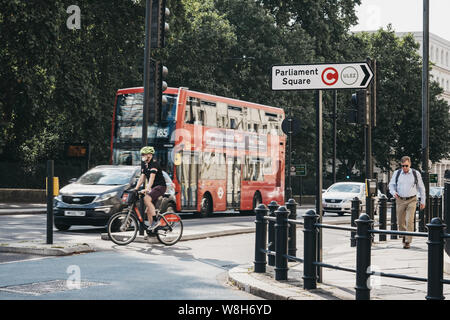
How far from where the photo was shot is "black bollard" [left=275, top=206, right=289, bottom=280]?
9.19 meters

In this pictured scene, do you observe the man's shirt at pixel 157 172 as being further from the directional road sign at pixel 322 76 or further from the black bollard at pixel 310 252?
the black bollard at pixel 310 252

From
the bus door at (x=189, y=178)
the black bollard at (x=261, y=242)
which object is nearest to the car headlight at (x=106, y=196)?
the bus door at (x=189, y=178)

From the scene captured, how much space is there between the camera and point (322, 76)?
912 cm

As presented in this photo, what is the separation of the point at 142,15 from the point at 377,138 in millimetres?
30795

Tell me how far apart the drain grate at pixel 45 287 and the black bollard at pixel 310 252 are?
2.32 meters

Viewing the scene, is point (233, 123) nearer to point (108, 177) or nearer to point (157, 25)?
point (108, 177)

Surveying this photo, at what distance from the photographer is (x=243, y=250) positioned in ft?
47.8

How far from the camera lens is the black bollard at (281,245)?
30.1 feet

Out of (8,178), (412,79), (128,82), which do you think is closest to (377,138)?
(412,79)

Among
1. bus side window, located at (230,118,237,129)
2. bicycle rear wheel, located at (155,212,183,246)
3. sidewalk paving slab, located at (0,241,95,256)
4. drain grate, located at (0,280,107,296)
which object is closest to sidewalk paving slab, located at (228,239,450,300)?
drain grate, located at (0,280,107,296)

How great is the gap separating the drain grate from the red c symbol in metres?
3.42

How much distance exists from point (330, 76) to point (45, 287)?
3926mm

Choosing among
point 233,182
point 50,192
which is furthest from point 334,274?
point 233,182
